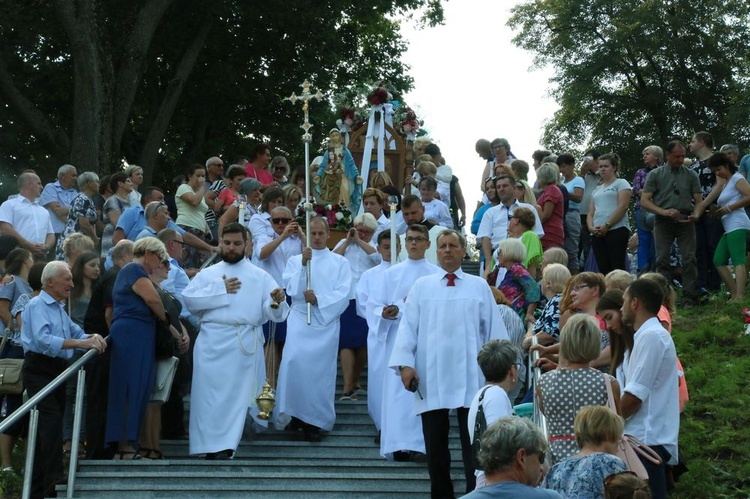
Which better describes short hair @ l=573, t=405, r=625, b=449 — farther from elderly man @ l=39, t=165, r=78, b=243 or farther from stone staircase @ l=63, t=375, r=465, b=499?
elderly man @ l=39, t=165, r=78, b=243

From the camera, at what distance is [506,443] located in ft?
21.6

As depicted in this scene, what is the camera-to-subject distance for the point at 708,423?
495 inches

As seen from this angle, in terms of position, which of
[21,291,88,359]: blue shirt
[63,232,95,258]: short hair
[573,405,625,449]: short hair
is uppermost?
[63,232,95,258]: short hair

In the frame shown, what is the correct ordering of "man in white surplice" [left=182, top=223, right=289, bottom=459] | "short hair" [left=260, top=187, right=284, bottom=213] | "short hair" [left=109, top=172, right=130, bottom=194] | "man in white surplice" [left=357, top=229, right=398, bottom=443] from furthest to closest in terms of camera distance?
"short hair" [left=109, top=172, right=130, bottom=194] → "short hair" [left=260, top=187, right=284, bottom=213] → "man in white surplice" [left=357, top=229, right=398, bottom=443] → "man in white surplice" [left=182, top=223, right=289, bottom=459]

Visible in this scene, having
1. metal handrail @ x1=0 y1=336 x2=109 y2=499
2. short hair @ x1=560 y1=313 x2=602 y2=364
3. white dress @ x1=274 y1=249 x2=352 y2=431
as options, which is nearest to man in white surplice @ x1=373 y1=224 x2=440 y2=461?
white dress @ x1=274 y1=249 x2=352 y2=431

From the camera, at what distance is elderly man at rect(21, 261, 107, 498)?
1077 cm

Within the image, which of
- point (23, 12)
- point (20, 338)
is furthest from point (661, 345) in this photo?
point (23, 12)

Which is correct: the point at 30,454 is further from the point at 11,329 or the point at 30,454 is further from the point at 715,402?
the point at 715,402

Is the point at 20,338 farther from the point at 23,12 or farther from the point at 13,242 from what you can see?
the point at 23,12

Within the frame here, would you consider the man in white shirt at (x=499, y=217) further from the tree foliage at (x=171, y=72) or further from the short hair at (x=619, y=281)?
the tree foliage at (x=171, y=72)

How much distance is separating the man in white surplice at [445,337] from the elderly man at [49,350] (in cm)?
243

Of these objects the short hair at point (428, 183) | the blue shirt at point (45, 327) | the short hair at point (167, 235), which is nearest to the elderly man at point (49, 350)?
the blue shirt at point (45, 327)

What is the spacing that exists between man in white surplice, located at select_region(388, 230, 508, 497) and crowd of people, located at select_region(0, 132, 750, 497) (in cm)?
2

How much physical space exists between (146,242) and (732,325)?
21.9ft
